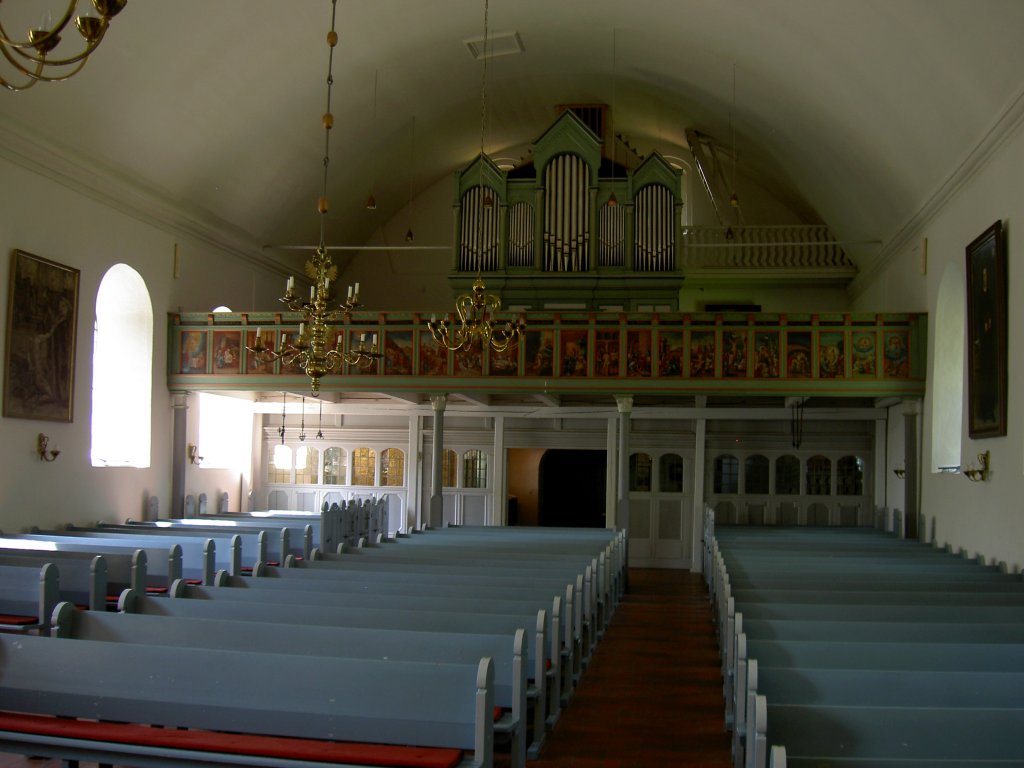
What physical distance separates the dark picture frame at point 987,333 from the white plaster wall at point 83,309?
12234mm

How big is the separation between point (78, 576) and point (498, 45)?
40.5 ft

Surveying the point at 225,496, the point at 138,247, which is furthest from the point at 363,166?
the point at 225,496

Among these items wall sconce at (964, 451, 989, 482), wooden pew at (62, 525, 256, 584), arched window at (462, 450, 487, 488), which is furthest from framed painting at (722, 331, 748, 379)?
wooden pew at (62, 525, 256, 584)

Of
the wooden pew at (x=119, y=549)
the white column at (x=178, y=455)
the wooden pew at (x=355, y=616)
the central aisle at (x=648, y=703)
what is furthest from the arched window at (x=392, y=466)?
the wooden pew at (x=355, y=616)

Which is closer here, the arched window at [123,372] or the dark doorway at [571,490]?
the arched window at [123,372]

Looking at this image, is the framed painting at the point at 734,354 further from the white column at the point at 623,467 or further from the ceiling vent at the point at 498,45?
the ceiling vent at the point at 498,45

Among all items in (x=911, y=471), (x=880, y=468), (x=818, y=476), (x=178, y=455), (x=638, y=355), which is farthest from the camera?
(x=818, y=476)

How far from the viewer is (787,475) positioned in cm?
2052

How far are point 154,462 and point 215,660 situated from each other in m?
11.8

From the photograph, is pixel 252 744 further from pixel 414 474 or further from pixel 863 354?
pixel 414 474

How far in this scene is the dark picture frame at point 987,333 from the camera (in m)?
11.1

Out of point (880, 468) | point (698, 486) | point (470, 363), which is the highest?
point (470, 363)

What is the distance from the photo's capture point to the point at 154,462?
1633cm

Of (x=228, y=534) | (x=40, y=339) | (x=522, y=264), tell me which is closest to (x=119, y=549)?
(x=228, y=534)
